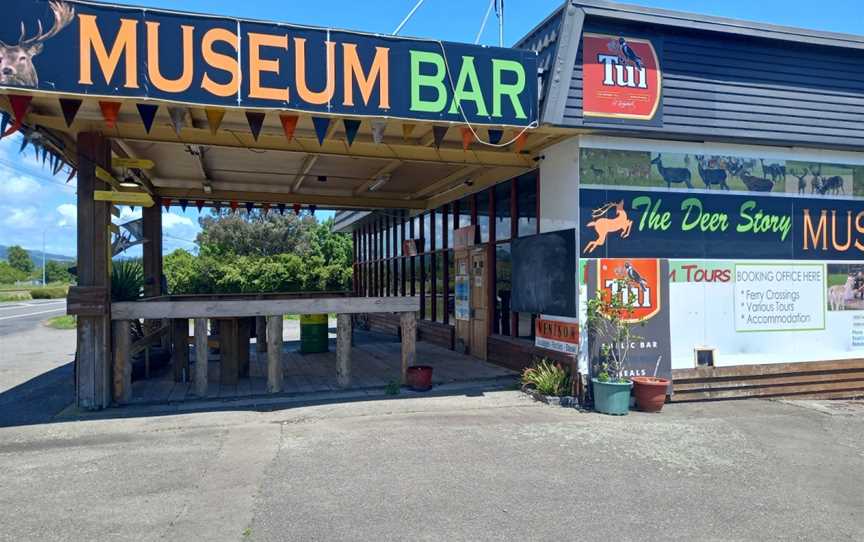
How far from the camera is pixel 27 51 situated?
6355 millimetres

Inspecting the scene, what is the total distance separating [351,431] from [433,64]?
4.52 meters

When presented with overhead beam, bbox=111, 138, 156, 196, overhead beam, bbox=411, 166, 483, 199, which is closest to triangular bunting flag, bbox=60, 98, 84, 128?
overhead beam, bbox=111, 138, 156, 196

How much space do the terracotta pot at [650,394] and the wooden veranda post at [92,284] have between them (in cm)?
706

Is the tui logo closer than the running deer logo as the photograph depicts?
No

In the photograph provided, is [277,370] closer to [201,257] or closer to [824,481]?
[824,481]

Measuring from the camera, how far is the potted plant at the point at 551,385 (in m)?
8.29

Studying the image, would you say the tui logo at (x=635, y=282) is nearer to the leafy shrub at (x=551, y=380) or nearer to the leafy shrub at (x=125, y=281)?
the leafy shrub at (x=551, y=380)

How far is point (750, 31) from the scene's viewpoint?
863 centimetres

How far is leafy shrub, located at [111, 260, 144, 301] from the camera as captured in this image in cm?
918

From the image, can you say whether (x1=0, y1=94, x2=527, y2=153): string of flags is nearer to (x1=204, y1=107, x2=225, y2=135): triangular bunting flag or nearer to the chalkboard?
(x1=204, y1=107, x2=225, y2=135): triangular bunting flag

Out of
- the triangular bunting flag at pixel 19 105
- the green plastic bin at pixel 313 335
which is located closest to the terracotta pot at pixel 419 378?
the green plastic bin at pixel 313 335

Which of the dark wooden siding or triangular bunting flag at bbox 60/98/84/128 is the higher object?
the dark wooden siding

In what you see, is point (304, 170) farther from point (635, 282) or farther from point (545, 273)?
point (635, 282)

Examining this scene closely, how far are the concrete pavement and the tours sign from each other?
240 centimetres
